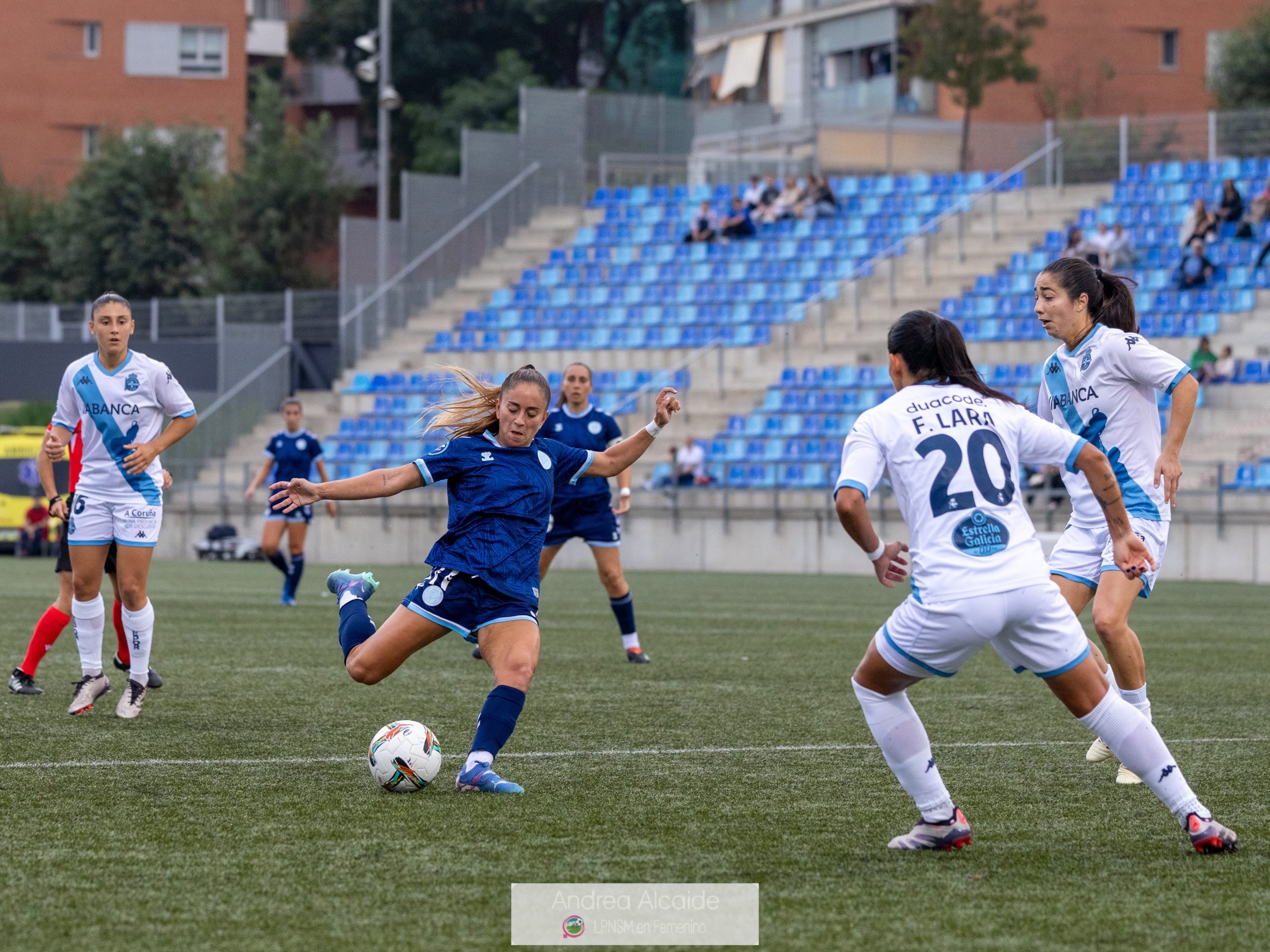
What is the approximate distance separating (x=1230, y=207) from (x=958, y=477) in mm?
25015

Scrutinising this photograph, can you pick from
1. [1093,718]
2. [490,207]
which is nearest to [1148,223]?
[490,207]

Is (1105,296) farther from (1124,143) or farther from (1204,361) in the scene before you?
(1124,143)

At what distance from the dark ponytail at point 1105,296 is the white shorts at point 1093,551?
0.78m

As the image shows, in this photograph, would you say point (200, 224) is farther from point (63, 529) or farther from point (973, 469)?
point (973, 469)

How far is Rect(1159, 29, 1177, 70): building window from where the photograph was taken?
146 feet

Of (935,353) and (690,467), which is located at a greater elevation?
(935,353)

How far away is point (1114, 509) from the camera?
5.23 metres

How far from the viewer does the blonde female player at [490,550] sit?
6473mm

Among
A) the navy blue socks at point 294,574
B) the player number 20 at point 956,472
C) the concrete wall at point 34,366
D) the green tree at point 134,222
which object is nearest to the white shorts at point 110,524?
the player number 20 at point 956,472

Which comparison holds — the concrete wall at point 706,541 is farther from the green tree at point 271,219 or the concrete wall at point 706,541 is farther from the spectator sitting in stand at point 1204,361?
the green tree at point 271,219

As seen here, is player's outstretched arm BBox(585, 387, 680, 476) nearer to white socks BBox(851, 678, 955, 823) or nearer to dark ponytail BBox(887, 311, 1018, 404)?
dark ponytail BBox(887, 311, 1018, 404)

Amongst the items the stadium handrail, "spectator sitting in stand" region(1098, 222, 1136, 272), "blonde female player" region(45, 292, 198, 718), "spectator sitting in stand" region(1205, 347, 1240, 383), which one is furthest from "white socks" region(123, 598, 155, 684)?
the stadium handrail

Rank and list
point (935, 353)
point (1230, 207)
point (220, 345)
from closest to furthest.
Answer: point (935, 353)
point (1230, 207)
point (220, 345)

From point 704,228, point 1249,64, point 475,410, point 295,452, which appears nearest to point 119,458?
point 475,410
